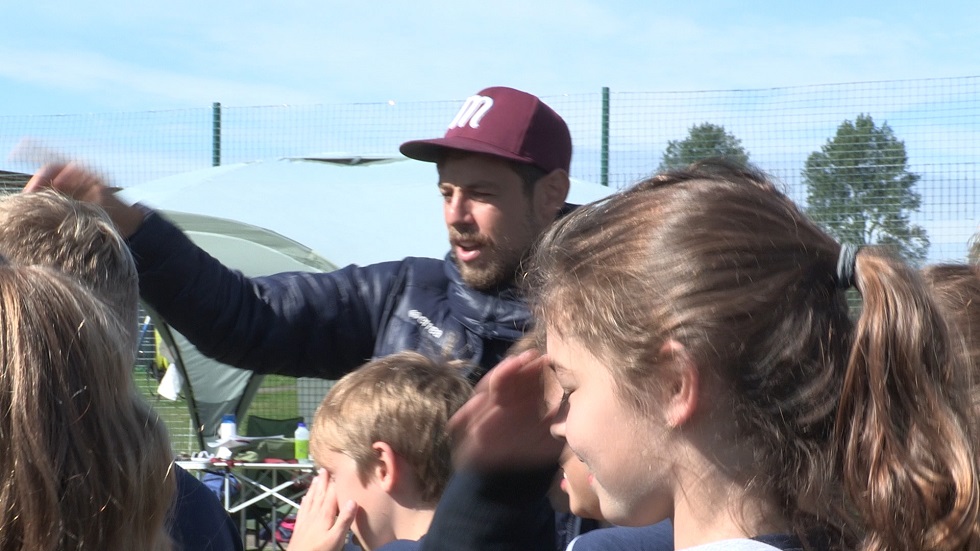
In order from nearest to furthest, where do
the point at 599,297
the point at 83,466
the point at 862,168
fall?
the point at 83,466 → the point at 599,297 → the point at 862,168

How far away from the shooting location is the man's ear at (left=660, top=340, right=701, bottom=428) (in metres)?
1.24

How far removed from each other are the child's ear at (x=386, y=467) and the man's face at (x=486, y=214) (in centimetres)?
76

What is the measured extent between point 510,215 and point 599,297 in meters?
1.58

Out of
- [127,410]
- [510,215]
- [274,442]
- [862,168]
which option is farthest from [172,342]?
[127,410]

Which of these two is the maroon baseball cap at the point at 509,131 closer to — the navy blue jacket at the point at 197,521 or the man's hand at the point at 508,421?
the navy blue jacket at the point at 197,521

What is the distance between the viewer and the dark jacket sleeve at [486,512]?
1.42m

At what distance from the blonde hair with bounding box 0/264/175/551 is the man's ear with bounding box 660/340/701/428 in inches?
24.3

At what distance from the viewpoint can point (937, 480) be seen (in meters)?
1.19

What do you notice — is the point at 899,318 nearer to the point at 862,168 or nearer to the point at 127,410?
the point at 127,410

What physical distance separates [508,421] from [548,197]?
1654 millimetres

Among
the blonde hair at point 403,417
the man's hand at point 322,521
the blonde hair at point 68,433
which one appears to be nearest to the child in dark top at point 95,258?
the man's hand at point 322,521

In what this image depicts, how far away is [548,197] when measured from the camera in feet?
9.71

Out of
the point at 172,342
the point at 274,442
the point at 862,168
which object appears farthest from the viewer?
the point at 172,342

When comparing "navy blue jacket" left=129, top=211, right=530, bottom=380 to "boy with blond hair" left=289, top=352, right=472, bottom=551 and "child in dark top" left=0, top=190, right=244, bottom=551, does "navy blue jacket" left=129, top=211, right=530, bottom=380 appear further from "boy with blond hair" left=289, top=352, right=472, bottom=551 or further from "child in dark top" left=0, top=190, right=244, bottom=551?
"child in dark top" left=0, top=190, right=244, bottom=551
